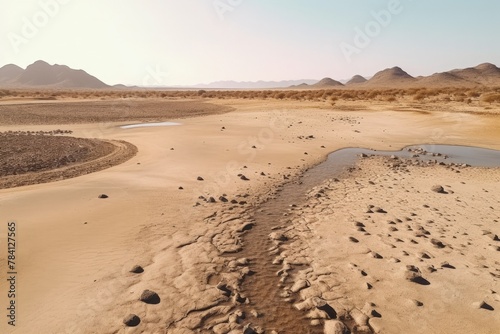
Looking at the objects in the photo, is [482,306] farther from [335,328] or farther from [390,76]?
[390,76]

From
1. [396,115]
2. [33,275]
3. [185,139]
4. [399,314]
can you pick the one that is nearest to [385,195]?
[399,314]

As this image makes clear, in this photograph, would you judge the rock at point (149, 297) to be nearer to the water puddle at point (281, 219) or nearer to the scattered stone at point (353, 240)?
the water puddle at point (281, 219)

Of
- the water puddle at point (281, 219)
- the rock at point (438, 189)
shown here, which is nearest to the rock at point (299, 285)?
the water puddle at point (281, 219)

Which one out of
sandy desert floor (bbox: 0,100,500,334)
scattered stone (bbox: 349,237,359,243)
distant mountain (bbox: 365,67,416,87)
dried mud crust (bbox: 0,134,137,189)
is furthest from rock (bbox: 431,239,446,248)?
distant mountain (bbox: 365,67,416,87)

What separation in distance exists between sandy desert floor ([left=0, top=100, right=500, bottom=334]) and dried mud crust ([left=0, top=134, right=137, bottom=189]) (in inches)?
35.6

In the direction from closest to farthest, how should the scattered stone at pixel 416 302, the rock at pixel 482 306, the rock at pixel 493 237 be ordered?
the rock at pixel 482 306 → the scattered stone at pixel 416 302 → the rock at pixel 493 237

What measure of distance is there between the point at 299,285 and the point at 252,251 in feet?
4.75

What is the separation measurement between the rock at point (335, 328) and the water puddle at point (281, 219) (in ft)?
0.34

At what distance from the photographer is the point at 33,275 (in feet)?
18.2

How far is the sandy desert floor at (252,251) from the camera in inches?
186

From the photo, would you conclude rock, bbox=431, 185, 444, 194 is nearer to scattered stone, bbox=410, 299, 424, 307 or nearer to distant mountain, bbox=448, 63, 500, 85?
scattered stone, bbox=410, 299, 424, 307

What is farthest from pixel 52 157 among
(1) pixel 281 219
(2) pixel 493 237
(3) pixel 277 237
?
(2) pixel 493 237

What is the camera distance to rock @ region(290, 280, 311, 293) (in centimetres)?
539

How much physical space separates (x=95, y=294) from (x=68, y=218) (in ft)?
11.2
